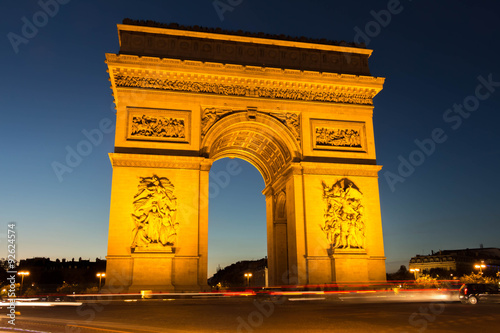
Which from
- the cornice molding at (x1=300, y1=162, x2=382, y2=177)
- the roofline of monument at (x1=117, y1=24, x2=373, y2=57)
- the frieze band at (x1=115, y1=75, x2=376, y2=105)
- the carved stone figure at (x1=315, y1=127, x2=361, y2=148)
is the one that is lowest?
the cornice molding at (x1=300, y1=162, x2=382, y2=177)

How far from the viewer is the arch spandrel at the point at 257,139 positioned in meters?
24.2

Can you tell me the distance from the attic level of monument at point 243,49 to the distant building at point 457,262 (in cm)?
7203

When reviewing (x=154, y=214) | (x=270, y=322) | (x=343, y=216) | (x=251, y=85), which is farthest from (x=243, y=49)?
(x=270, y=322)

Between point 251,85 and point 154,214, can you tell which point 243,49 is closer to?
point 251,85

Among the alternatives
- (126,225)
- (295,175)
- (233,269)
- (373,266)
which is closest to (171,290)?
(126,225)

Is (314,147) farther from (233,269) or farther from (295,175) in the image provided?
(233,269)

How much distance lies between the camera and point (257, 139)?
2725 centimetres

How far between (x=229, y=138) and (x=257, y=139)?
168cm

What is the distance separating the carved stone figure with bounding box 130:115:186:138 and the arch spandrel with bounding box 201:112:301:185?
1448mm

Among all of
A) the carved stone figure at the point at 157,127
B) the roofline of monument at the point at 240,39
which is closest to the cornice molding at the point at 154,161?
the carved stone figure at the point at 157,127

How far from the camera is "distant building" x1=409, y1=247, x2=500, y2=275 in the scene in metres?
90.9

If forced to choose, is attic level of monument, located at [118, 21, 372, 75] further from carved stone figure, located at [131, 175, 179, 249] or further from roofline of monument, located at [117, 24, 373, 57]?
carved stone figure, located at [131, 175, 179, 249]

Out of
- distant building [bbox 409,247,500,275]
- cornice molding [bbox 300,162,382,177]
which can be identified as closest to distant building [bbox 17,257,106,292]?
cornice molding [bbox 300,162,382,177]

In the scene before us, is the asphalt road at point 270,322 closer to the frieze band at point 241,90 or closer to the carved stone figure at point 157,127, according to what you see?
the carved stone figure at point 157,127
